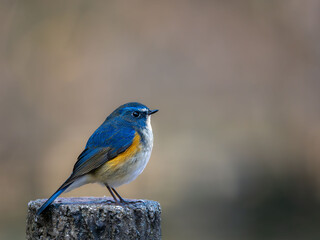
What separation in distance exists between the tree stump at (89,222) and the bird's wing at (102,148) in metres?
0.49

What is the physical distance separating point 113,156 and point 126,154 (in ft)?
0.37

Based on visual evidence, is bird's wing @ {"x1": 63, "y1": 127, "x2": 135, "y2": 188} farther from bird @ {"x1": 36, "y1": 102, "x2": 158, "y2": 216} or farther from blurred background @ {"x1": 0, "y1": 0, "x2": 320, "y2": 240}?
blurred background @ {"x1": 0, "y1": 0, "x2": 320, "y2": 240}

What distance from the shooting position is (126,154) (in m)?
4.05

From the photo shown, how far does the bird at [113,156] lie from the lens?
12.7 ft

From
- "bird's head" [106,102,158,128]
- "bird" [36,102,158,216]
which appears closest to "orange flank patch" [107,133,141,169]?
"bird" [36,102,158,216]

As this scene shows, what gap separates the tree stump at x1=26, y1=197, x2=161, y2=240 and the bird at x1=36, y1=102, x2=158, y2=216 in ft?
1.40

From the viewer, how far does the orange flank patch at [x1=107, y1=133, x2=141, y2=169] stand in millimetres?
3971

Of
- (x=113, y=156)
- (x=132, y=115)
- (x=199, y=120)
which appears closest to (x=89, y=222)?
(x=113, y=156)

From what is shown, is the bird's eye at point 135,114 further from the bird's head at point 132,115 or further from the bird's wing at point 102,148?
the bird's wing at point 102,148

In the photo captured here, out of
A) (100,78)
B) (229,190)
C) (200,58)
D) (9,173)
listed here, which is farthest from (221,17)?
(9,173)

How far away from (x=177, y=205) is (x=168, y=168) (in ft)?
2.68

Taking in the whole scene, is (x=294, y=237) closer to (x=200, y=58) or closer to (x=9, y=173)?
(x=200, y=58)

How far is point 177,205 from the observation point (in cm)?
973

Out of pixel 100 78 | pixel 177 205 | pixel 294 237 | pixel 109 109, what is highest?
pixel 100 78
